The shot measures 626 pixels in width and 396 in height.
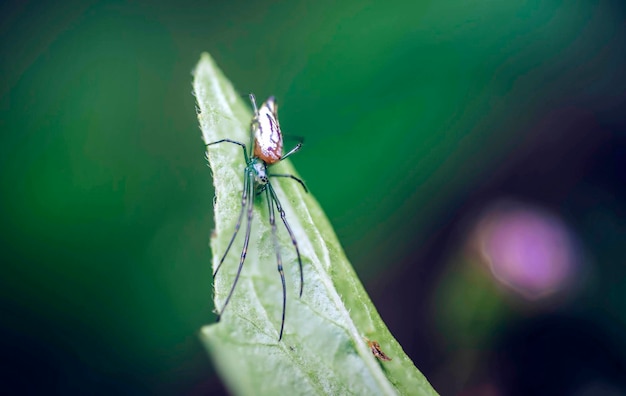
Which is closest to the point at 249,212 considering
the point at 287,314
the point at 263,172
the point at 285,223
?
the point at 285,223

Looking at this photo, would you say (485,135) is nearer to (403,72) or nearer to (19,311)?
(403,72)

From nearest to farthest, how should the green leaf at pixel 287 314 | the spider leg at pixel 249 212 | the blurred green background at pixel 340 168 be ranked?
1. the green leaf at pixel 287 314
2. the spider leg at pixel 249 212
3. the blurred green background at pixel 340 168

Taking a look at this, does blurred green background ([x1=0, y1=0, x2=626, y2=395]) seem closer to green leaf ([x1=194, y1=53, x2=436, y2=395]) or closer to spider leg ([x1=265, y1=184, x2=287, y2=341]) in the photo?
spider leg ([x1=265, y1=184, x2=287, y2=341])

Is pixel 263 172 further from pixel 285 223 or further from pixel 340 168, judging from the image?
pixel 340 168

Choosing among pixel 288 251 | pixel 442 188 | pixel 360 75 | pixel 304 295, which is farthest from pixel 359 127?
pixel 304 295

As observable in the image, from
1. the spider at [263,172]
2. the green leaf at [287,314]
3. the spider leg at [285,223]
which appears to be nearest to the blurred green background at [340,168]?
the spider at [263,172]

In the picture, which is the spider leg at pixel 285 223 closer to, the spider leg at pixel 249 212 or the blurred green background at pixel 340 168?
the spider leg at pixel 249 212
